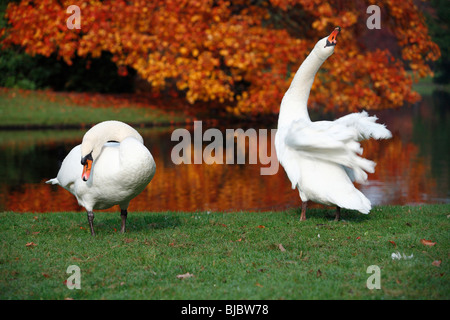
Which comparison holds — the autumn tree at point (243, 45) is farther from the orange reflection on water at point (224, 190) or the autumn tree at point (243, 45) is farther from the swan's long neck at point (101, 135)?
the swan's long neck at point (101, 135)

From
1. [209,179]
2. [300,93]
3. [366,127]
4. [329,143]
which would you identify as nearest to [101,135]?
[329,143]

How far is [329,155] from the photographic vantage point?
6.65m

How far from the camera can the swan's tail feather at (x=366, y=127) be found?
21.4ft

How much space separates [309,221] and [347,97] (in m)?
11.7

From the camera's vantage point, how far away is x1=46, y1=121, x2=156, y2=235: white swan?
6.33 m

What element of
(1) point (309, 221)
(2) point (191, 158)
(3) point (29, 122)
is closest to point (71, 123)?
(3) point (29, 122)

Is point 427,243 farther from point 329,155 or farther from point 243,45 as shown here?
point 243,45

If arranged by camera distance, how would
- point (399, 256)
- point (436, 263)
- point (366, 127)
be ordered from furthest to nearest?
1. point (366, 127)
2. point (399, 256)
3. point (436, 263)

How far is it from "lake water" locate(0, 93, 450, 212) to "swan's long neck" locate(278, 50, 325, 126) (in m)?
2.86

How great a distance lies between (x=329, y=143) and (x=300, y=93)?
1.53 meters

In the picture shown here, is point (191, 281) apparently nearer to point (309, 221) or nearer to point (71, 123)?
point (309, 221)

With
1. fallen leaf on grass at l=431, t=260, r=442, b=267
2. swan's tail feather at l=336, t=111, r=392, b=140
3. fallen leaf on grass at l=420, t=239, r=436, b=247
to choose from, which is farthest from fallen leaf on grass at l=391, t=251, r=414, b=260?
swan's tail feather at l=336, t=111, r=392, b=140

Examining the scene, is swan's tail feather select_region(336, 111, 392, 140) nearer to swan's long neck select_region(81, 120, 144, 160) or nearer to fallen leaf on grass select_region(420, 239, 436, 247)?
fallen leaf on grass select_region(420, 239, 436, 247)

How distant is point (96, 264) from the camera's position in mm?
5539
